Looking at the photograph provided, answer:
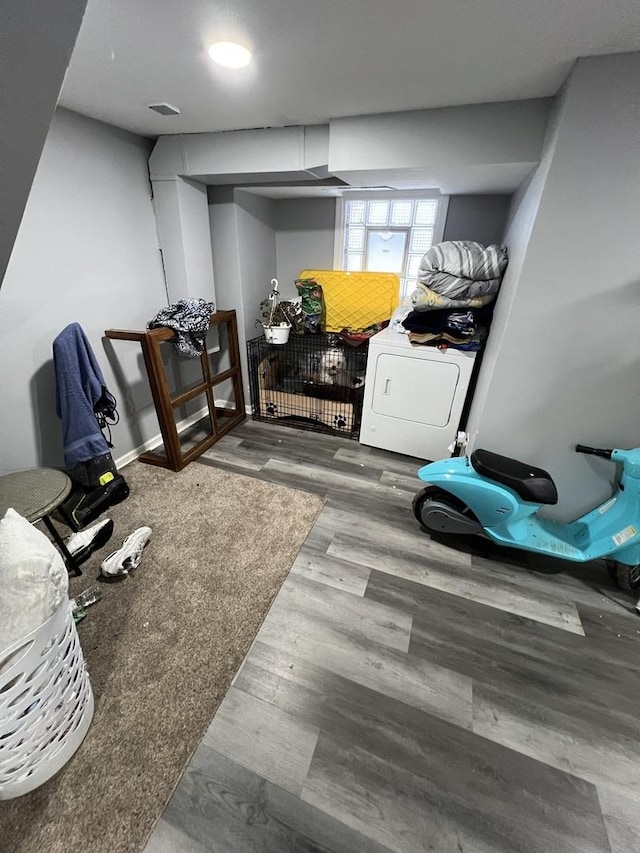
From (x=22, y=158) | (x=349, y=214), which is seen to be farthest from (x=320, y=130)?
(x=22, y=158)

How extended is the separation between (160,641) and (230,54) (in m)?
2.20

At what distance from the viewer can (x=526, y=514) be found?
162 cm

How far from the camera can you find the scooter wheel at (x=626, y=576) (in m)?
1.53

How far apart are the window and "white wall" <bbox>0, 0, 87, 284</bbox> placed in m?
2.58

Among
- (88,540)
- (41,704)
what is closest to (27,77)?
(41,704)

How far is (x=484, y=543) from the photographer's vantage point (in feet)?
6.05

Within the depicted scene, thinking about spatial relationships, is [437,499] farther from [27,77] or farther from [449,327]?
[27,77]

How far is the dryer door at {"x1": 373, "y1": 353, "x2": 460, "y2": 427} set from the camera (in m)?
2.20

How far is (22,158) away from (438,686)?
1.77 metres

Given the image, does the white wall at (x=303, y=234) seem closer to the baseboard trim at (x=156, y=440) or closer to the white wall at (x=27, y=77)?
the baseboard trim at (x=156, y=440)

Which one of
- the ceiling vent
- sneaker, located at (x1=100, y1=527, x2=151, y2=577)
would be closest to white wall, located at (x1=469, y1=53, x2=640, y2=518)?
the ceiling vent

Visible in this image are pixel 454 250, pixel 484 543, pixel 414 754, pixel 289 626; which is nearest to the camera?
pixel 414 754

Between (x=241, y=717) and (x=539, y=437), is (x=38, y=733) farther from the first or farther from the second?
(x=539, y=437)

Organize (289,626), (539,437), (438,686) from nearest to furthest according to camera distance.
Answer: (438,686), (289,626), (539,437)
